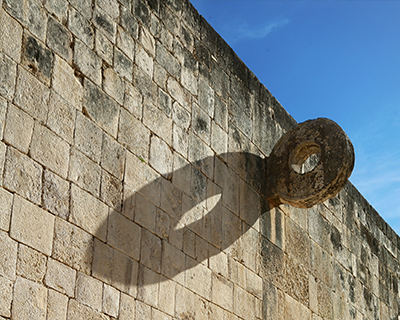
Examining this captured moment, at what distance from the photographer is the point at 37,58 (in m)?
4.23

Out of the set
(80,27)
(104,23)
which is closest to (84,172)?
(80,27)

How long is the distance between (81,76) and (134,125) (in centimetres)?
61

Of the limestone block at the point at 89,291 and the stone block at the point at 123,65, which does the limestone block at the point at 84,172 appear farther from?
the stone block at the point at 123,65

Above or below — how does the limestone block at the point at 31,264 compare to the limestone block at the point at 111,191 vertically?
below

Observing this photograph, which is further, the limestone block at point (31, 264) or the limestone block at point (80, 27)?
the limestone block at point (80, 27)

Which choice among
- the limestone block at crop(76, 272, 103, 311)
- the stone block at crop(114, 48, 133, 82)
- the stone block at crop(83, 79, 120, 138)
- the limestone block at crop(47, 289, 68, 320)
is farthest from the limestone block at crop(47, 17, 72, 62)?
the limestone block at crop(47, 289, 68, 320)

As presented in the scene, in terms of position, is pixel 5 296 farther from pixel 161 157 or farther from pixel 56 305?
pixel 161 157

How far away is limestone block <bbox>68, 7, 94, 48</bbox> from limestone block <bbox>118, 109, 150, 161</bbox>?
580 millimetres

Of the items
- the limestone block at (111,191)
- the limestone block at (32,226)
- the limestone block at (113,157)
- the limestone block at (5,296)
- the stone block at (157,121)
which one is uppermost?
the stone block at (157,121)

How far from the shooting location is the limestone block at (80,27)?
4.62 meters

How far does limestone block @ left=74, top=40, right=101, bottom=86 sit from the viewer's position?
460 cm

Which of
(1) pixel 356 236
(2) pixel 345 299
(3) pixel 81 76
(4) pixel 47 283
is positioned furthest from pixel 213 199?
(1) pixel 356 236

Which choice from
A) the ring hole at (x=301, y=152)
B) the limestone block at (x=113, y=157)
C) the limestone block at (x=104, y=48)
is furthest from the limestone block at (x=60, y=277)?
the ring hole at (x=301, y=152)

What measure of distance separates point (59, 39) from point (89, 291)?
1702 mm
